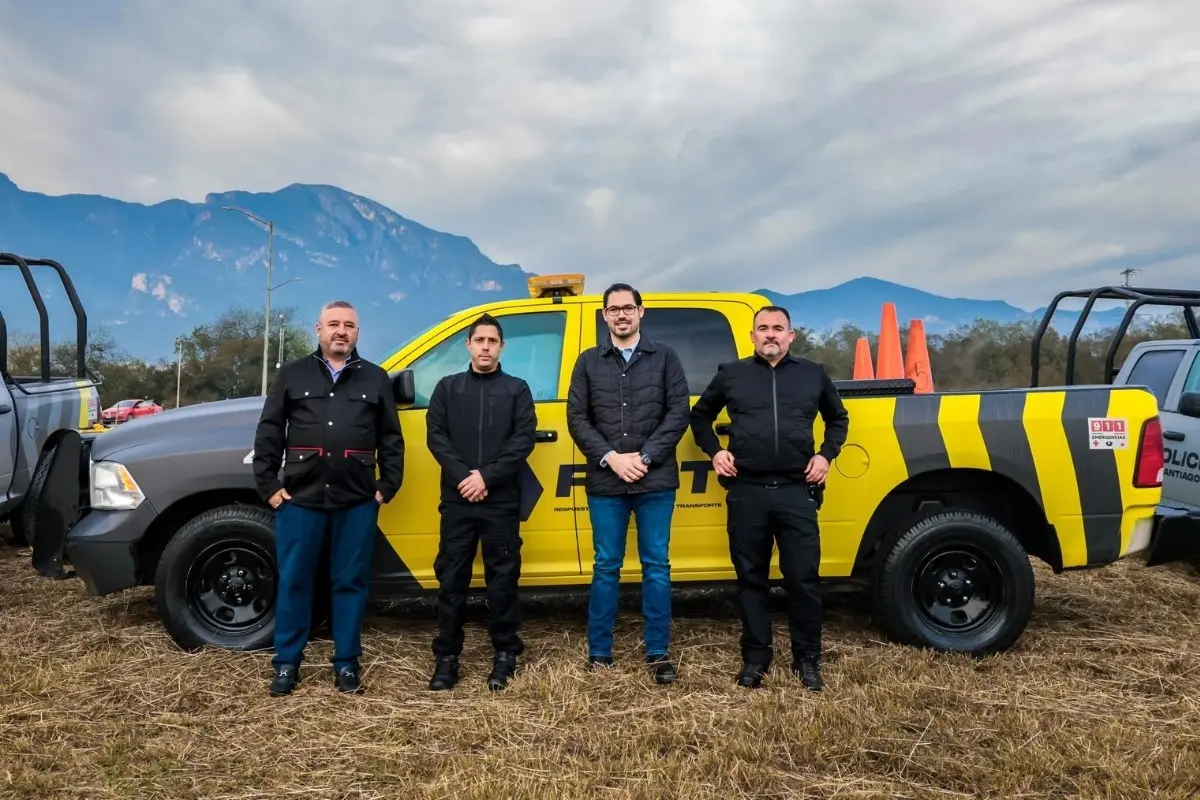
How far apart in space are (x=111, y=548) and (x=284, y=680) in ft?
3.93

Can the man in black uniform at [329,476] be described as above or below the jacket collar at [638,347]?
below

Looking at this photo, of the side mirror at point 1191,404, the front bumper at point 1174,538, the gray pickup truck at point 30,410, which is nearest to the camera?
the front bumper at point 1174,538

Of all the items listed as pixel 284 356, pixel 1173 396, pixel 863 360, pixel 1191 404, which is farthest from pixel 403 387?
pixel 284 356

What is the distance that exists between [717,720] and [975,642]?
1.65m

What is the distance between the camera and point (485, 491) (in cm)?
363

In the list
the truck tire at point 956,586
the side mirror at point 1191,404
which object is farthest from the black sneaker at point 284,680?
the side mirror at point 1191,404

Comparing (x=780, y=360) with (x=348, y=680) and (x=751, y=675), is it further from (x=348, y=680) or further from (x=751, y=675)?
(x=348, y=680)

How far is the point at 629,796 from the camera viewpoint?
2600 millimetres

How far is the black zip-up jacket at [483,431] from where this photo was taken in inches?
144

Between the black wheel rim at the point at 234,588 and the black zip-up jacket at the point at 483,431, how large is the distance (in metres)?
1.15

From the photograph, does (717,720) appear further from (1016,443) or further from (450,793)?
(1016,443)

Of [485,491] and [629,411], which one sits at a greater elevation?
[629,411]

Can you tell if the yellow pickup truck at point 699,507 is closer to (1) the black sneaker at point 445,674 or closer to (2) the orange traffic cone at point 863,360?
(1) the black sneaker at point 445,674

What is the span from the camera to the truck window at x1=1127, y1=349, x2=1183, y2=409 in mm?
6043
